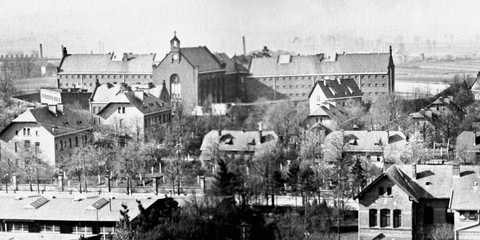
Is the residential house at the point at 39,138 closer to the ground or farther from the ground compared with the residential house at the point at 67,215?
farther from the ground

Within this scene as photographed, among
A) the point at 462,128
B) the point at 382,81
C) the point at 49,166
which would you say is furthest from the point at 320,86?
the point at 49,166

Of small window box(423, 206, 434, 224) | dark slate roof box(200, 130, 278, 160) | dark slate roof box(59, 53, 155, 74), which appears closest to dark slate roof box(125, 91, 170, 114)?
dark slate roof box(200, 130, 278, 160)

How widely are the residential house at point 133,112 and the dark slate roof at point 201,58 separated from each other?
50.9ft

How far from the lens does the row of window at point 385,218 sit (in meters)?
33.5

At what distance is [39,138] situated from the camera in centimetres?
5556

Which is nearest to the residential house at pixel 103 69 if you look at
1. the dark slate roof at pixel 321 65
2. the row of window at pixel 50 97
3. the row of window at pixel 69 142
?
the row of window at pixel 50 97

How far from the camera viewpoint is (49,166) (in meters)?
54.3

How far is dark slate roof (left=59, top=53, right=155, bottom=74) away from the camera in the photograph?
299 ft

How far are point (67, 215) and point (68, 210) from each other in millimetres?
470

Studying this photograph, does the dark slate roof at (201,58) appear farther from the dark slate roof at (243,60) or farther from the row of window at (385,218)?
the row of window at (385,218)

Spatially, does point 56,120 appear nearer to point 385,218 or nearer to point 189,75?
point 189,75

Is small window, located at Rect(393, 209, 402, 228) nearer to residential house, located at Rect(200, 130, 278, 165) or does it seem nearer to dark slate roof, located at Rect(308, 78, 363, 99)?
residential house, located at Rect(200, 130, 278, 165)

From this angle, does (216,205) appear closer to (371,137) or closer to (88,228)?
(88,228)

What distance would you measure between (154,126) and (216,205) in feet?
93.5
